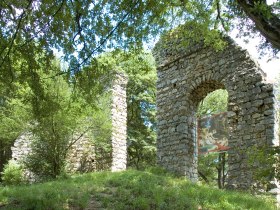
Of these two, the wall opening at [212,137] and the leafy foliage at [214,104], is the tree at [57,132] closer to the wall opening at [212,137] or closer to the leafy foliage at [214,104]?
the wall opening at [212,137]

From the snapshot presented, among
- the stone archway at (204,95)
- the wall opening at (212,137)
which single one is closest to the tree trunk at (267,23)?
the stone archway at (204,95)

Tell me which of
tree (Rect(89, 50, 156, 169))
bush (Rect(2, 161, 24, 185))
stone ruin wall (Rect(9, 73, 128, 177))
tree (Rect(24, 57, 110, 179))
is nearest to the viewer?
tree (Rect(24, 57, 110, 179))

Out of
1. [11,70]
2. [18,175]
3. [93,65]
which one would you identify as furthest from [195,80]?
[18,175]

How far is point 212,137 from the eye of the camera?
376 inches

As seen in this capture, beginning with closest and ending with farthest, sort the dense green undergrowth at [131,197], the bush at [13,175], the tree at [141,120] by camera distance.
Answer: the dense green undergrowth at [131,197]
the bush at [13,175]
the tree at [141,120]

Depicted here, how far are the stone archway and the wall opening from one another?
33 cm

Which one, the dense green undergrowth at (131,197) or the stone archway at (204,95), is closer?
the dense green undergrowth at (131,197)

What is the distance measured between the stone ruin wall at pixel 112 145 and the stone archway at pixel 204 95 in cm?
309

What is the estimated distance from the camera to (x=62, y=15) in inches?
233

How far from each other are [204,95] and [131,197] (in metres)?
4.91

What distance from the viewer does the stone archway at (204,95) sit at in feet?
26.2

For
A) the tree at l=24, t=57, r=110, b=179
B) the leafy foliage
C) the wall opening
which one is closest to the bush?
the tree at l=24, t=57, r=110, b=179

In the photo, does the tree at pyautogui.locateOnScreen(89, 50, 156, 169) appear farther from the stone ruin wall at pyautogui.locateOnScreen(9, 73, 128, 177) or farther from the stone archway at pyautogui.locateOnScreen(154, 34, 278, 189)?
the stone archway at pyautogui.locateOnScreen(154, 34, 278, 189)

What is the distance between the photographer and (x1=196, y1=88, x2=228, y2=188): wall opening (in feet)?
31.1
